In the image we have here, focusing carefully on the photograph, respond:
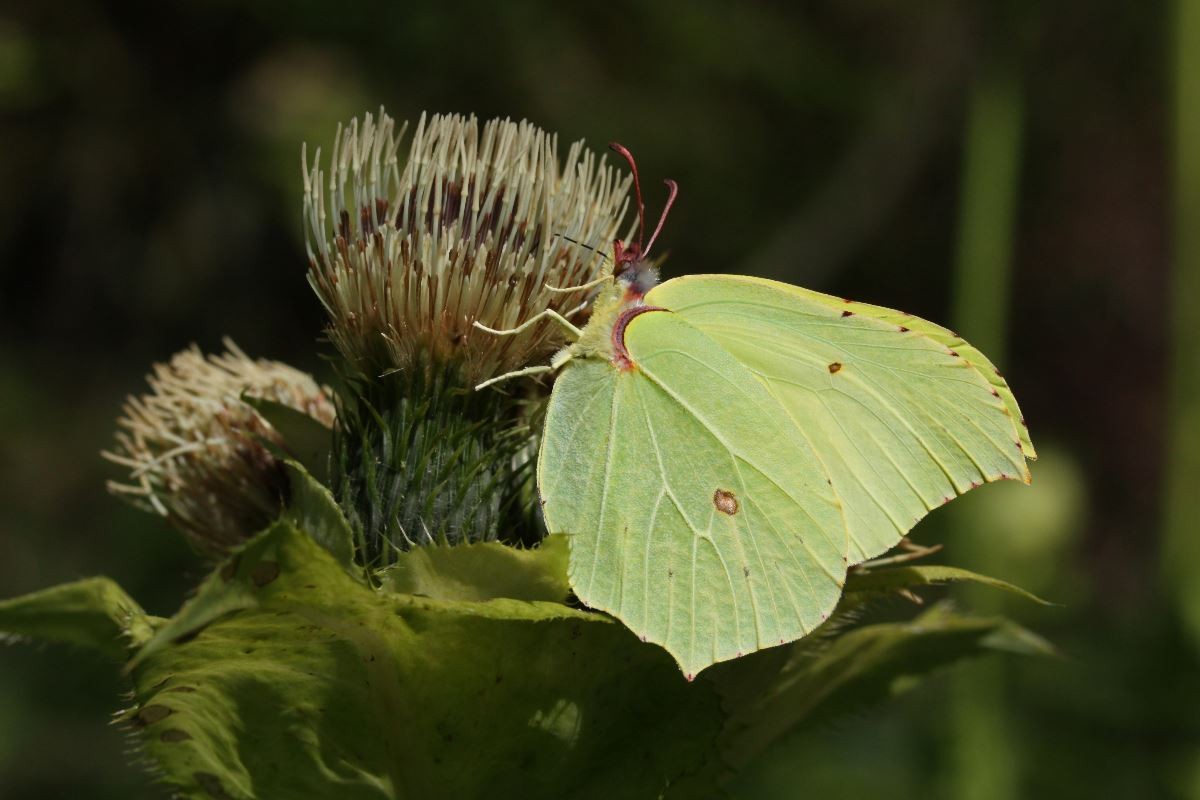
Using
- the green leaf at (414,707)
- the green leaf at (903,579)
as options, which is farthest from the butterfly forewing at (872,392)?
the green leaf at (414,707)

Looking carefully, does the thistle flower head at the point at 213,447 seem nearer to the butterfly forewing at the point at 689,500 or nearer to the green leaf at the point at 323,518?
the green leaf at the point at 323,518

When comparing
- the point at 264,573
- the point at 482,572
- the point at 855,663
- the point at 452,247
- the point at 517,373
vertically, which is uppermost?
the point at 452,247

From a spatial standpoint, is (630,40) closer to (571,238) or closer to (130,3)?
(130,3)

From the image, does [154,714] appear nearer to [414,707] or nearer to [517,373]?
[414,707]

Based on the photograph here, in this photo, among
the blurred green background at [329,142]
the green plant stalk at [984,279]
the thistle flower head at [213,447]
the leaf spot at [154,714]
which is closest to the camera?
the leaf spot at [154,714]

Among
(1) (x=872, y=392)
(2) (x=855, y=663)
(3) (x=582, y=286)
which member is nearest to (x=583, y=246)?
(3) (x=582, y=286)

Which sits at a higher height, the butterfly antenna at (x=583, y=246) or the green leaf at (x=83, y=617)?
the butterfly antenna at (x=583, y=246)

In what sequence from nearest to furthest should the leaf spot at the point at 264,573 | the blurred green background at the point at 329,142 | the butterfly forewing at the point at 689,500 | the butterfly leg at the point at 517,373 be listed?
the leaf spot at the point at 264,573, the butterfly forewing at the point at 689,500, the butterfly leg at the point at 517,373, the blurred green background at the point at 329,142

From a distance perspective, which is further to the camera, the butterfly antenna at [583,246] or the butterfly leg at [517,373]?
the butterfly antenna at [583,246]
